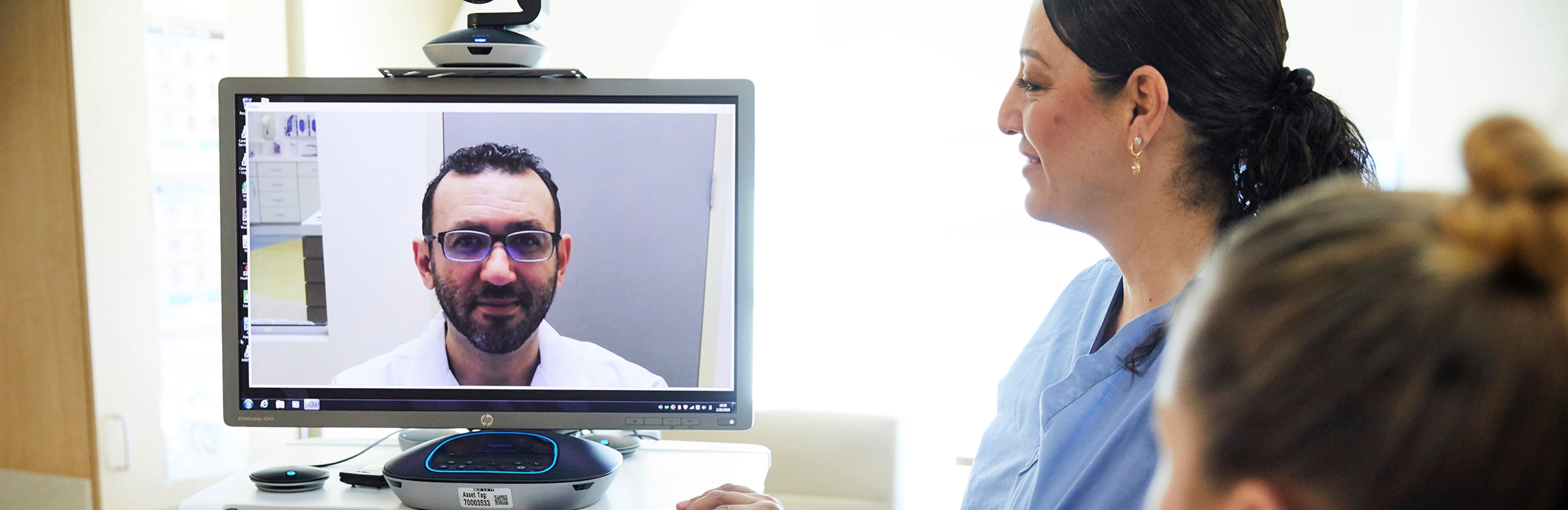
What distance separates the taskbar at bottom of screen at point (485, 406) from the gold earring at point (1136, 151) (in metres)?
0.53

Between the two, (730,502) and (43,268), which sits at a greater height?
(43,268)

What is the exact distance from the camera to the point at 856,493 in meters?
1.98

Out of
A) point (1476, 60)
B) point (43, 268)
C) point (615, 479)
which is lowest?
point (615, 479)

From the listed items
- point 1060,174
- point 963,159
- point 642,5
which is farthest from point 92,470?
point 963,159

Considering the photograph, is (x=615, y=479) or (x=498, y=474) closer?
(x=498, y=474)

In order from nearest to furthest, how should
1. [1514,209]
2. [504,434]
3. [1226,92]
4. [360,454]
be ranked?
[1514,209] < [1226,92] < [504,434] < [360,454]

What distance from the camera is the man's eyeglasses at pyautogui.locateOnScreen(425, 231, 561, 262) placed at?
45.1 inches

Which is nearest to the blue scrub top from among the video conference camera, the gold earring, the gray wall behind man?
the gold earring

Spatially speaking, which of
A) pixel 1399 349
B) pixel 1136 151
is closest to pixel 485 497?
pixel 1136 151

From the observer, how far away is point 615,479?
127 centimetres

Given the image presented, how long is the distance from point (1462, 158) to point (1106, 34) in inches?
24.0

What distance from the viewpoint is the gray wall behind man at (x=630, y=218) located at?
1146 millimetres

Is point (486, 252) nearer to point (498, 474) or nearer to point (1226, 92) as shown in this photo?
point (498, 474)

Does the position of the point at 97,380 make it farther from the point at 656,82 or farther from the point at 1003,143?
the point at 1003,143
